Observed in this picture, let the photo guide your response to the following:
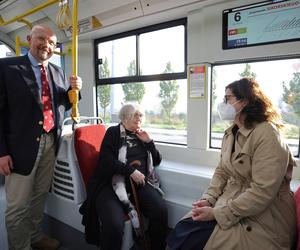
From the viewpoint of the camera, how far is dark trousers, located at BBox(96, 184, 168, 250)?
1.73m

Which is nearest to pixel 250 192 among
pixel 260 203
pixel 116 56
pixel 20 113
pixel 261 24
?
pixel 260 203

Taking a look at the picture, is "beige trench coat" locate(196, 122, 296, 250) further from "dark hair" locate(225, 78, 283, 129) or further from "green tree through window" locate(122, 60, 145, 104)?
"green tree through window" locate(122, 60, 145, 104)

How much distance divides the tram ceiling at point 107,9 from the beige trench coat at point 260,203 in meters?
1.53

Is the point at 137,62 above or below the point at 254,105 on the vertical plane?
above

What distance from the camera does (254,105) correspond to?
5.01 feet

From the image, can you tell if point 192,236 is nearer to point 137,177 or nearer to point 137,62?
point 137,177

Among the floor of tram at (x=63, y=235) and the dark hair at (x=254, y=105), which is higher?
the dark hair at (x=254, y=105)

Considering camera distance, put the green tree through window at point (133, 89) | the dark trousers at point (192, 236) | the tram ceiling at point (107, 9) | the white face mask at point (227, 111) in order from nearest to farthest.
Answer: the dark trousers at point (192, 236), the white face mask at point (227, 111), the tram ceiling at point (107, 9), the green tree through window at point (133, 89)

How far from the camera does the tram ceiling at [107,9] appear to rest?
2.43 m

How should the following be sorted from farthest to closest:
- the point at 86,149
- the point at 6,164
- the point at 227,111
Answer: the point at 86,149
the point at 6,164
the point at 227,111

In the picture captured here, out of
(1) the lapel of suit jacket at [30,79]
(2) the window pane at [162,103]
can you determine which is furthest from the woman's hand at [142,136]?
(1) the lapel of suit jacket at [30,79]

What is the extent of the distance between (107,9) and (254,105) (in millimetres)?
2166

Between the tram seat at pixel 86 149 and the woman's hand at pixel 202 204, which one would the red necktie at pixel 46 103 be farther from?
the woman's hand at pixel 202 204

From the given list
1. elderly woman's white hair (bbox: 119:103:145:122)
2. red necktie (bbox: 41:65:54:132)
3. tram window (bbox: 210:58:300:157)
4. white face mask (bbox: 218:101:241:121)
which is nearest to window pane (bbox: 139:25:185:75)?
tram window (bbox: 210:58:300:157)
